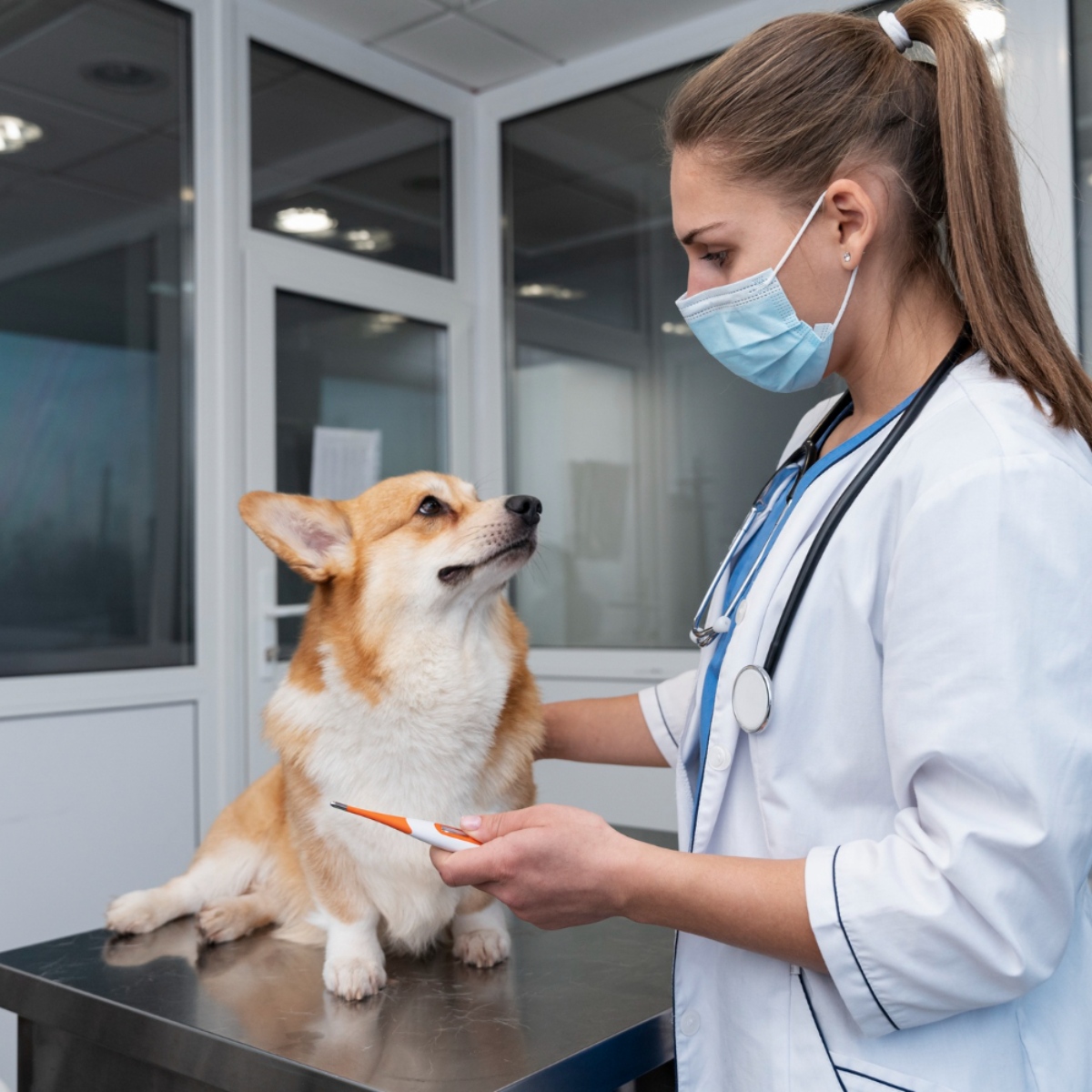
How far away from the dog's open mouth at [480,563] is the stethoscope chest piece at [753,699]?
20.1 inches

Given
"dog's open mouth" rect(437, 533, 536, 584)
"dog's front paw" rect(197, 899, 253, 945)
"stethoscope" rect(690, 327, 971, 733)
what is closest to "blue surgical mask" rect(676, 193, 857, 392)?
"stethoscope" rect(690, 327, 971, 733)

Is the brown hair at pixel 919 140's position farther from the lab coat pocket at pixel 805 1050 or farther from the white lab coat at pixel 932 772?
the lab coat pocket at pixel 805 1050

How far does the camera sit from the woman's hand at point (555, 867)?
879 millimetres

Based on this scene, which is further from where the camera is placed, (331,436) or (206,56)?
(331,436)

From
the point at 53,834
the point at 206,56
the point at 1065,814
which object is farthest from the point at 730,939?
the point at 206,56

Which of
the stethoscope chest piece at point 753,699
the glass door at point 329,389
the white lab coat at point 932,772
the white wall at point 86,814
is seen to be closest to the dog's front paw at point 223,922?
the white lab coat at point 932,772

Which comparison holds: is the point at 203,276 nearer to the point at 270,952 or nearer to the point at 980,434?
the point at 270,952

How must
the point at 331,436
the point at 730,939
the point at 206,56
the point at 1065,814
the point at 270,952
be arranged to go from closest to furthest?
the point at 1065,814 < the point at 730,939 < the point at 270,952 < the point at 206,56 < the point at 331,436

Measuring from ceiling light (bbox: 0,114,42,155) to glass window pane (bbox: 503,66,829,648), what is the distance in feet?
5.38

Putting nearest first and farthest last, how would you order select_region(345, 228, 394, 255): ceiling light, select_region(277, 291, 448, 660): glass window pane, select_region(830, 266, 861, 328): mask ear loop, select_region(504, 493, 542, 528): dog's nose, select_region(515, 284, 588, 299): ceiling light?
select_region(830, 266, 861, 328): mask ear loop, select_region(504, 493, 542, 528): dog's nose, select_region(277, 291, 448, 660): glass window pane, select_region(345, 228, 394, 255): ceiling light, select_region(515, 284, 588, 299): ceiling light

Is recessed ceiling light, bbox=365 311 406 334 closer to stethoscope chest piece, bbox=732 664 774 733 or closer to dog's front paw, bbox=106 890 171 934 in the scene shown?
dog's front paw, bbox=106 890 171 934

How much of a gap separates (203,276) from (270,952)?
2.29 m

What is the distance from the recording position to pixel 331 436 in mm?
3434

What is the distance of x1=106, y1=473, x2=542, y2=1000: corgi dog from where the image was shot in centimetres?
121
